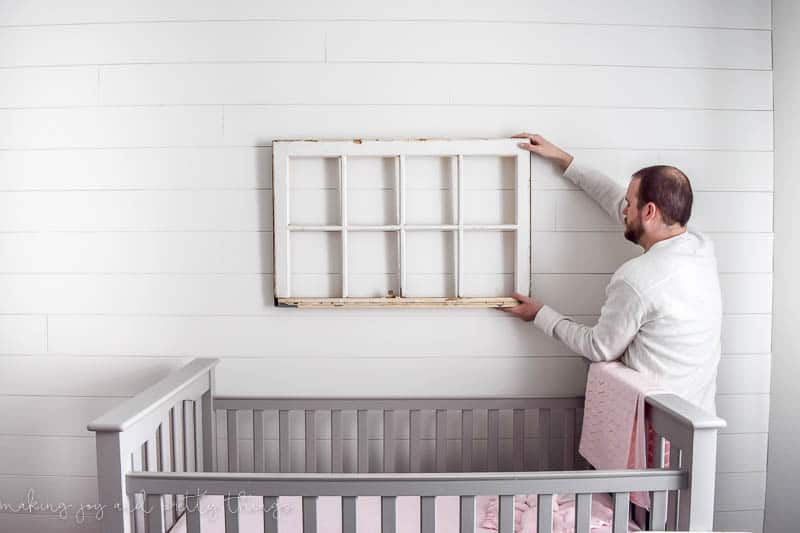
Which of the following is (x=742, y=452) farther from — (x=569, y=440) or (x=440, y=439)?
(x=440, y=439)

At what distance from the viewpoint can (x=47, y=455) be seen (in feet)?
6.88

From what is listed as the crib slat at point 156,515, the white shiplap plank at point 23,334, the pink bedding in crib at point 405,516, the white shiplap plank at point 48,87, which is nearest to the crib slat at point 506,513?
the pink bedding in crib at point 405,516

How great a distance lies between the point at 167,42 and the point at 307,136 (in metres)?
0.58

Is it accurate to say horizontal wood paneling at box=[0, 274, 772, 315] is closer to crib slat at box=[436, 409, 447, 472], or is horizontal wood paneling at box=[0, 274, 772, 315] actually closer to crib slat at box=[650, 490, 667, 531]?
crib slat at box=[436, 409, 447, 472]

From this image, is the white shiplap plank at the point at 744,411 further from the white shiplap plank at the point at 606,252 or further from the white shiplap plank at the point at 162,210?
the white shiplap plank at the point at 162,210

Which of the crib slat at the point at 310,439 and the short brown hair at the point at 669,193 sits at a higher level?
the short brown hair at the point at 669,193

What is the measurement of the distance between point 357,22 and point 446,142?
0.52 meters

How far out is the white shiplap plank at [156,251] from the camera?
6.64 feet

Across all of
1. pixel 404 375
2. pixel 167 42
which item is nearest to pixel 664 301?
pixel 404 375

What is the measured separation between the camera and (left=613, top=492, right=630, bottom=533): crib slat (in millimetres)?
1358

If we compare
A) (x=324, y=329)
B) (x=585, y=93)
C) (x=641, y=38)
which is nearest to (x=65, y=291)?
(x=324, y=329)

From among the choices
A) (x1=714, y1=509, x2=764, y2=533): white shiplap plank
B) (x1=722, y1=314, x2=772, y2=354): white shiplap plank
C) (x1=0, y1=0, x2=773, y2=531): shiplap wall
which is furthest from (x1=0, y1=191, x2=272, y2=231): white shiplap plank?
(x1=714, y1=509, x2=764, y2=533): white shiplap plank

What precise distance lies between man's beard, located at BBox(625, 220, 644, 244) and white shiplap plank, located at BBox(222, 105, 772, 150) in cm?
36

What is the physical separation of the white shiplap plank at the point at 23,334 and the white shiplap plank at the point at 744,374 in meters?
2.42
